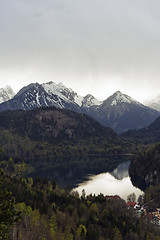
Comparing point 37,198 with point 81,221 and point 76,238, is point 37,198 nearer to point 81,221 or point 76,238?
point 81,221

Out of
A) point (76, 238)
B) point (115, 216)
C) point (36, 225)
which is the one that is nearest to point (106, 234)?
point (115, 216)

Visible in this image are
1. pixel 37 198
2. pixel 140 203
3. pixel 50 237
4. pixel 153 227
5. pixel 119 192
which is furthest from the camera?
pixel 119 192

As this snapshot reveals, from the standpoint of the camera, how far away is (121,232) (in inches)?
3794

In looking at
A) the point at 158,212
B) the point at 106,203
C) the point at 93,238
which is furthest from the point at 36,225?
the point at 158,212

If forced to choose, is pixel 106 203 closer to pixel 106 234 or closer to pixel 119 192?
pixel 106 234

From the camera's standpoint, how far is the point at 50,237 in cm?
7325

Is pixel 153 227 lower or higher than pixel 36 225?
lower

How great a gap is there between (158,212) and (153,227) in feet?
58.6

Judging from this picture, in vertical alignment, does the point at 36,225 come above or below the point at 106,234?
above

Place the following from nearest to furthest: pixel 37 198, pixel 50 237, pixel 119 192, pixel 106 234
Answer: pixel 50 237 → pixel 106 234 → pixel 37 198 → pixel 119 192

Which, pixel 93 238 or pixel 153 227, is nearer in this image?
pixel 93 238

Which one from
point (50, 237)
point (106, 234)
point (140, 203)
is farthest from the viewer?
point (140, 203)

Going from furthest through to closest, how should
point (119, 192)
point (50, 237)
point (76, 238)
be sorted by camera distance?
1. point (119, 192)
2. point (76, 238)
3. point (50, 237)

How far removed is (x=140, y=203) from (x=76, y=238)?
66890 mm
